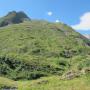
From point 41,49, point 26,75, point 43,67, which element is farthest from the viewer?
point 41,49

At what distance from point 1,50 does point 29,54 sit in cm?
1789

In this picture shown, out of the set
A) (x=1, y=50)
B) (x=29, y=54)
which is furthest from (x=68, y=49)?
(x=1, y=50)

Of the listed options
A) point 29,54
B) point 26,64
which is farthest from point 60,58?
point 26,64

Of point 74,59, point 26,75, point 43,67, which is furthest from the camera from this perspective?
point 74,59

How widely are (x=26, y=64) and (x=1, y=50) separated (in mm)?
38360

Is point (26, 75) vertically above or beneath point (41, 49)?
beneath

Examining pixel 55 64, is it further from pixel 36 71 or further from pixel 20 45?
pixel 20 45

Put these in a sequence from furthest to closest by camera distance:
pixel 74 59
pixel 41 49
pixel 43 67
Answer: pixel 41 49, pixel 74 59, pixel 43 67

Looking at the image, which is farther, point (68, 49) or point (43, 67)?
point (68, 49)

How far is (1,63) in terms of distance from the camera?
500ft

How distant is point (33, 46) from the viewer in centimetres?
19762

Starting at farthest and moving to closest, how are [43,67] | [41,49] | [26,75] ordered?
1. [41,49]
2. [43,67]
3. [26,75]

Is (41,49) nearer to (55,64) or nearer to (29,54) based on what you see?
(29,54)

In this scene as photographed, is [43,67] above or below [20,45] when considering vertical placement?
below
